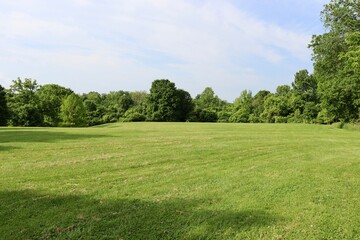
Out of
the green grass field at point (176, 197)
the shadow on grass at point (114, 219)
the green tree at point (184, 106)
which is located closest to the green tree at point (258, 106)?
the green tree at point (184, 106)

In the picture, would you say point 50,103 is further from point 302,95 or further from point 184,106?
point 302,95

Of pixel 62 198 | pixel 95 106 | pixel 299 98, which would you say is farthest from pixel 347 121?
pixel 95 106

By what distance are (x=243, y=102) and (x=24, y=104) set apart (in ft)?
146

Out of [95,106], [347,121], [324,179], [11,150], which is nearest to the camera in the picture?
[324,179]

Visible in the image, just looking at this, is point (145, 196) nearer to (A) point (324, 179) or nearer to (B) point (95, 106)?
(A) point (324, 179)

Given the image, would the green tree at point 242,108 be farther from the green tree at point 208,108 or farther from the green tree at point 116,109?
the green tree at point 116,109

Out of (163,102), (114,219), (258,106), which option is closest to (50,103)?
(163,102)

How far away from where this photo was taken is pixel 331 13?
26.2 metres

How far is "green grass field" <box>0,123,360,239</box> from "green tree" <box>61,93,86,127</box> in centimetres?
4029

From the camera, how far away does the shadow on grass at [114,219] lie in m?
4.28

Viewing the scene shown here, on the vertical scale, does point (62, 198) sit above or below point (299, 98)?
below

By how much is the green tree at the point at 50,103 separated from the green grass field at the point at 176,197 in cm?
4635

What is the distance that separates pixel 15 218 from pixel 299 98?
180ft

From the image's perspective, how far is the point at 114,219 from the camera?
476 cm
